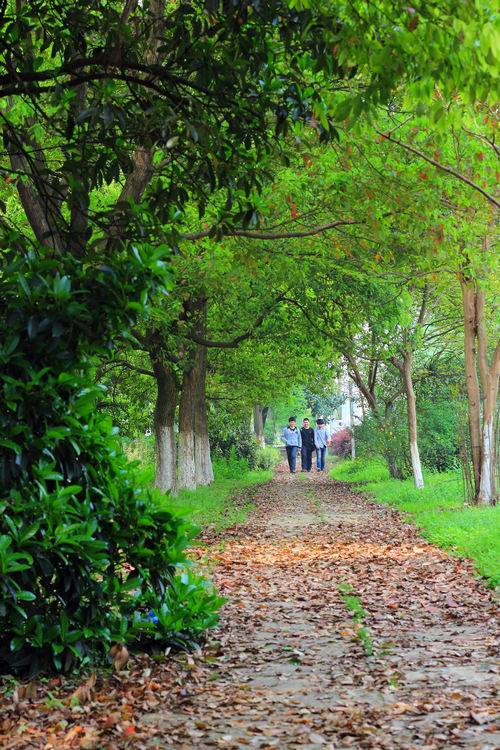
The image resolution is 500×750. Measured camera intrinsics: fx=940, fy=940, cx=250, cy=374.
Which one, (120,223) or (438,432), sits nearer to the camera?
(120,223)

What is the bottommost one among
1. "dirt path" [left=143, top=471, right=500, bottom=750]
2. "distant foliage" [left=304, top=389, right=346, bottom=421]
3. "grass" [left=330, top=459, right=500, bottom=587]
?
"dirt path" [left=143, top=471, right=500, bottom=750]

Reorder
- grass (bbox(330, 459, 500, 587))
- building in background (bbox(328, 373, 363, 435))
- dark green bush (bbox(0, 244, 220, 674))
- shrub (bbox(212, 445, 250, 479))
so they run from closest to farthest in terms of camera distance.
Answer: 1. dark green bush (bbox(0, 244, 220, 674))
2. grass (bbox(330, 459, 500, 587))
3. shrub (bbox(212, 445, 250, 479))
4. building in background (bbox(328, 373, 363, 435))

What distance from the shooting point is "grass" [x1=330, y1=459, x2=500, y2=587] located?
11086 mm

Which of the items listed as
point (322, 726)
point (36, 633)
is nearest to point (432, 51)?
point (322, 726)

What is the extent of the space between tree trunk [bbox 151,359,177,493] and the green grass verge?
22.8 inches

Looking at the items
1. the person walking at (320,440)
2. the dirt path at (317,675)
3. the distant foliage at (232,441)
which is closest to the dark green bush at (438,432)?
the person walking at (320,440)

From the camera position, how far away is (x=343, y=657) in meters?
6.78

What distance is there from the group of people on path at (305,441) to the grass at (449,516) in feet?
26.6

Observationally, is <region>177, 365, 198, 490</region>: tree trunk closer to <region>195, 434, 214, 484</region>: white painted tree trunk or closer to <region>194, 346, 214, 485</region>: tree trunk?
<region>194, 346, 214, 485</region>: tree trunk

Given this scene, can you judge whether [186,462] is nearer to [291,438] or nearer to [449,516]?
[449,516]

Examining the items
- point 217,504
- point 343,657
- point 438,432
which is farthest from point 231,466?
point 343,657

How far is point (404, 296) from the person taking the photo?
18.0 metres

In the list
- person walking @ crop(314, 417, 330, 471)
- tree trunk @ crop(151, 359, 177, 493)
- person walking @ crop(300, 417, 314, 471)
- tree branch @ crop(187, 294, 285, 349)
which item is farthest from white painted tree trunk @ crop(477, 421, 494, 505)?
person walking @ crop(300, 417, 314, 471)

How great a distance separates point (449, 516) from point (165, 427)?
9019 millimetres
